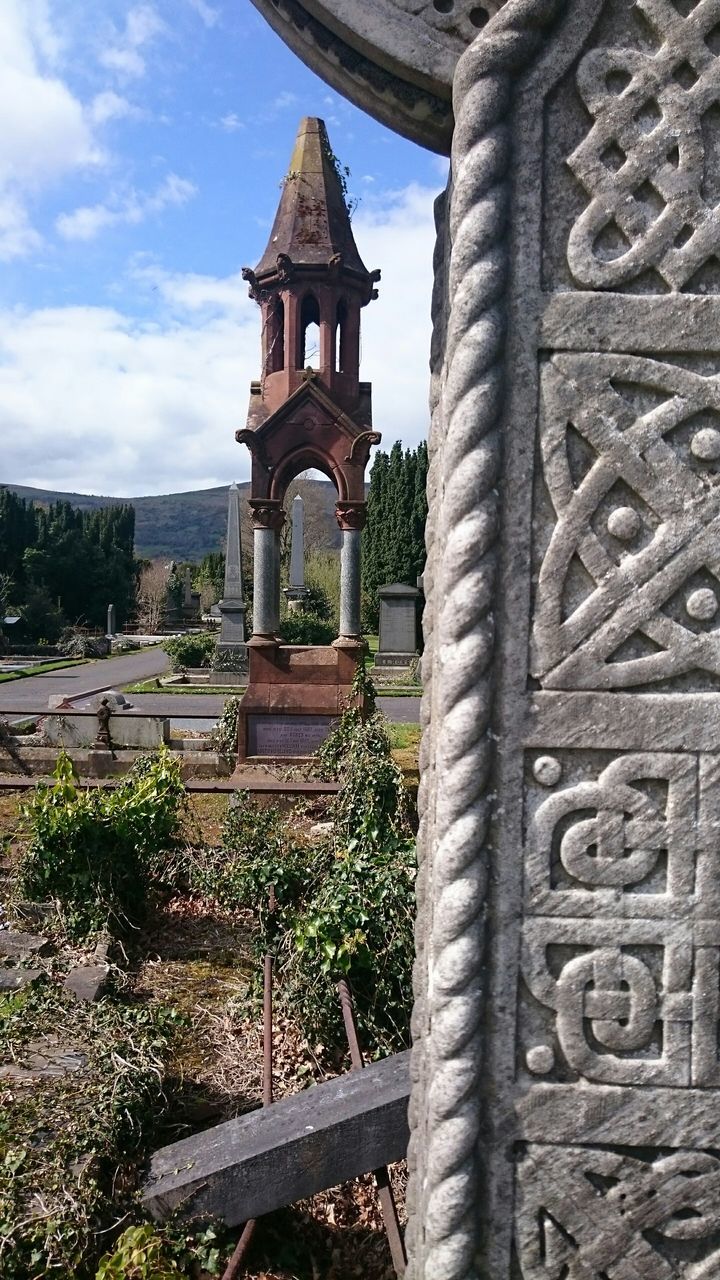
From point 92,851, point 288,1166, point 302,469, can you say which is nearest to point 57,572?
point 302,469

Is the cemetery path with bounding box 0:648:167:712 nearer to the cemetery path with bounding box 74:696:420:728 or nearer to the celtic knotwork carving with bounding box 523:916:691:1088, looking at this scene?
the cemetery path with bounding box 74:696:420:728

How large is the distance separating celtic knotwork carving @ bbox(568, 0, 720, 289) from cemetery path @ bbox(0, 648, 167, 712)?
14.6m

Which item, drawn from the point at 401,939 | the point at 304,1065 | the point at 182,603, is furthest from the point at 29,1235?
the point at 182,603

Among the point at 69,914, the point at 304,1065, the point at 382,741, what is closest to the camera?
the point at 304,1065

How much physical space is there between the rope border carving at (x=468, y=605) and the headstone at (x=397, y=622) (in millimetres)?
21475

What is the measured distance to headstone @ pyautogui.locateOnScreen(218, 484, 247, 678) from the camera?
22.1 metres

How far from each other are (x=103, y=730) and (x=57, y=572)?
27591 millimetres

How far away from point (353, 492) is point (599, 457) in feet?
29.4

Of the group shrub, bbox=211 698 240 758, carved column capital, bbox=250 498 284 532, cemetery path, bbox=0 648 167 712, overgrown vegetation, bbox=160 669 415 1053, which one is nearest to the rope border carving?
overgrown vegetation, bbox=160 669 415 1053

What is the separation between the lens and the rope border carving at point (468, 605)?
60.2 inches

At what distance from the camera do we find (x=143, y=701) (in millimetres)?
17266

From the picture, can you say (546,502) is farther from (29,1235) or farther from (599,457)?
(29,1235)

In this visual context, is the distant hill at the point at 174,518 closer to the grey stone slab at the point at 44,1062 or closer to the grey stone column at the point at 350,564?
the grey stone column at the point at 350,564

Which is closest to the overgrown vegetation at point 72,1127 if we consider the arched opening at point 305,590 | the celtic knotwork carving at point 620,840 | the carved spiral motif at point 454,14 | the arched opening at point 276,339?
the celtic knotwork carving at point 620,840
